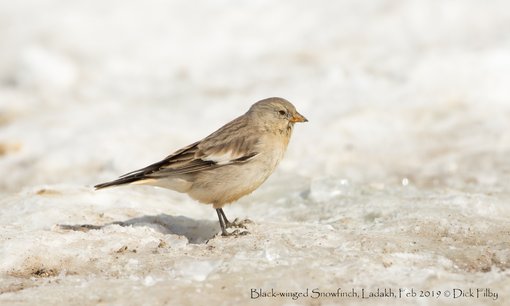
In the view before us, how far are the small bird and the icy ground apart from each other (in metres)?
0.38

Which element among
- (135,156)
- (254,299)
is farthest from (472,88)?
(254,299)

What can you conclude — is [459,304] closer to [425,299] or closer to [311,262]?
[425,299]

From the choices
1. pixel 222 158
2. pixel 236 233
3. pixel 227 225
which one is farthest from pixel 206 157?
pixel 236 233

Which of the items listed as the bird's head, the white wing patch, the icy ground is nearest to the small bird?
the white wing patch

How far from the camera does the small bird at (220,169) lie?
280 inches

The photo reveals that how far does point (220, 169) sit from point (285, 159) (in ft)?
10.0

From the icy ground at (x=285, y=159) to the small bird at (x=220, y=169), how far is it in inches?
14.8

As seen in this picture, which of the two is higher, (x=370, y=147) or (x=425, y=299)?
(x=370, y=147)

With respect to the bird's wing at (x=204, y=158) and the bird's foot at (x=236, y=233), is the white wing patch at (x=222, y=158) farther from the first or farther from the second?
the bird's foot at (x=236, y=233)

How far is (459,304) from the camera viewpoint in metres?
4.98

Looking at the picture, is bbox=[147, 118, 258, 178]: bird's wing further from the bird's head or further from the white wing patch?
the bird's head

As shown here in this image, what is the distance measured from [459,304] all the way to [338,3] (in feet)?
29.9

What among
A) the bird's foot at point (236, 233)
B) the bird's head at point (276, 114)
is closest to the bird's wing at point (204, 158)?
the bird's head at point (276, 114)

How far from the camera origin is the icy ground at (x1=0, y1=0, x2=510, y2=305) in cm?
559
